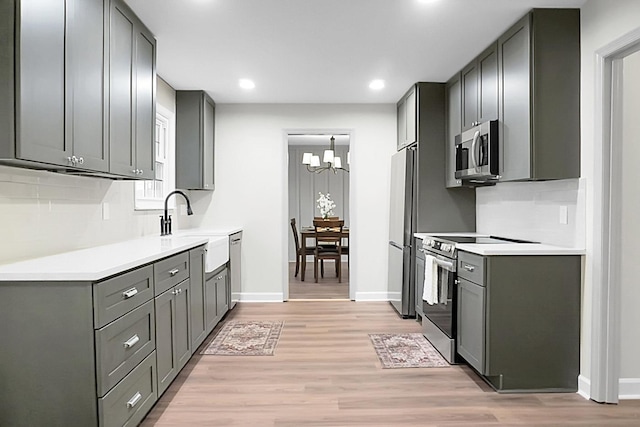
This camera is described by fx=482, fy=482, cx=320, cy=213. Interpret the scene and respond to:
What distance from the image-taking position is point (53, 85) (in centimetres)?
214

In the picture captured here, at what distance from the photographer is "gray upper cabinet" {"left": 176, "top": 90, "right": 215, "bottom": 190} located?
530 centimetres

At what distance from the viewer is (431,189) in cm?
496

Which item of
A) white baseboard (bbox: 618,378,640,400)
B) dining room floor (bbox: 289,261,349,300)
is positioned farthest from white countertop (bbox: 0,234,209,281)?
dining room floor (bbox: 289,261,349,300)

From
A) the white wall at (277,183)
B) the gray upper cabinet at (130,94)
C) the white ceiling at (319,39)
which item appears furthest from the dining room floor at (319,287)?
the gray upper cabinet at (130,94)

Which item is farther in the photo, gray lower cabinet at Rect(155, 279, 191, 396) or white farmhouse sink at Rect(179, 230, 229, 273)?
white farmhouse sink at Rect(179, 230, 229, 273)

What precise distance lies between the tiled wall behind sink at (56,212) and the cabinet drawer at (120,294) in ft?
1.93

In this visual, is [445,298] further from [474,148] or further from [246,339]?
[246,339]

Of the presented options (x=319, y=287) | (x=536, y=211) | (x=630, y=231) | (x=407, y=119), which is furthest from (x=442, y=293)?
(x=319, y=287)

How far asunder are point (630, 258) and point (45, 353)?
3168 millimetres

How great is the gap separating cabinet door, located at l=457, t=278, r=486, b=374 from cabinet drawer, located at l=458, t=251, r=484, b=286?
0.14 feet

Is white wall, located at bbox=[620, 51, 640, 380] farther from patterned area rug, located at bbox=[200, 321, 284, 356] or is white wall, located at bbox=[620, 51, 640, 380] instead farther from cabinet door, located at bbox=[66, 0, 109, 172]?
cabinet door, located at bbox=[66, 0, 109, 172]

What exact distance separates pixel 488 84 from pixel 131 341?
3.13 m

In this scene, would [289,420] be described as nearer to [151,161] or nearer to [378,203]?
[151,161]

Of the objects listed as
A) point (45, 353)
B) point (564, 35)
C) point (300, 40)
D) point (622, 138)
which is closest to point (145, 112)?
point (300, 40)
